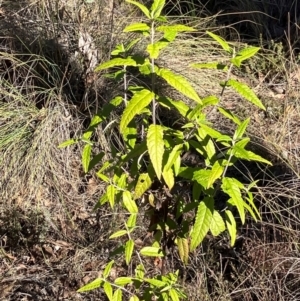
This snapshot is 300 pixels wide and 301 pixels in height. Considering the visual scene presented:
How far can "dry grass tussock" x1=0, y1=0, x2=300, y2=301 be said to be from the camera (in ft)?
12.0

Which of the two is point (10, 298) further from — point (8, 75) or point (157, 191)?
point (8, 75)

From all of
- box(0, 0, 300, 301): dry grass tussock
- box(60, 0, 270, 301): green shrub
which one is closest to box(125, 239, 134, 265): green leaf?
box(60, 0, 270, 301): green shrub

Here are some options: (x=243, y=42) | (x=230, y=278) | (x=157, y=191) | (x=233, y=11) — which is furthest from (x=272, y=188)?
(x=233, y=11)

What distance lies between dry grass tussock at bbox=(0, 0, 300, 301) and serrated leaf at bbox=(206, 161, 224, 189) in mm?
914

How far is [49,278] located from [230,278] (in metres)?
1.02

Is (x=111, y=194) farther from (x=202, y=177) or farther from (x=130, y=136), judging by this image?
(x=202, y=177)

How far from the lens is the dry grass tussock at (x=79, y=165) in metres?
3.66

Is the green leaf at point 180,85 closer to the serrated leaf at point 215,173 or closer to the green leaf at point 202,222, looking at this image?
the serrated leaf at point 215,173

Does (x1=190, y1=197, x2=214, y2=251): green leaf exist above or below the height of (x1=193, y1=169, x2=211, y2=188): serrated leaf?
below

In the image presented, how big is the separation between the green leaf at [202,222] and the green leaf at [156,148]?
248mm

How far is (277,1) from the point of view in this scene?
229 inches

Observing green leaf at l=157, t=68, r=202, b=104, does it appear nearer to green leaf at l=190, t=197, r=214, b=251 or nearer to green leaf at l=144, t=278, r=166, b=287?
green leaf at l=190, t=197, r=214, b=251

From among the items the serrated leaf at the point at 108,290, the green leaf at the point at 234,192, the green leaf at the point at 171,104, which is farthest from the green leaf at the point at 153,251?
the green leaf at the point at 171,104

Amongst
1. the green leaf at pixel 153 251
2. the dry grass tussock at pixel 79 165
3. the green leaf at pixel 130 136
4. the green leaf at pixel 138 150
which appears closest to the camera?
the green leaf at pixel 138 150
